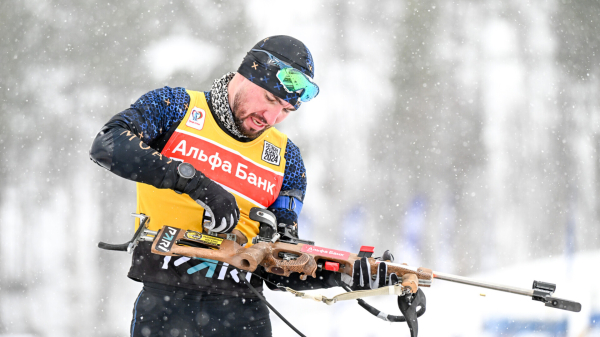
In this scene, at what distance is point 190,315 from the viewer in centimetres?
197

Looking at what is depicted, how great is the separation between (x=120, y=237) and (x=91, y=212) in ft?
1.38

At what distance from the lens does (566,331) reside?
4.84 metres

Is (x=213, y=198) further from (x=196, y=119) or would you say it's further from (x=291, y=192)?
(x=291, y=192)

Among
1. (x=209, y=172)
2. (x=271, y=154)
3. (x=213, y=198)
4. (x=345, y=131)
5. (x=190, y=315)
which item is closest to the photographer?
(x=213, y=198)

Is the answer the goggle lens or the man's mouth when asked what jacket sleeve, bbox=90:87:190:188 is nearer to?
the man's mouth

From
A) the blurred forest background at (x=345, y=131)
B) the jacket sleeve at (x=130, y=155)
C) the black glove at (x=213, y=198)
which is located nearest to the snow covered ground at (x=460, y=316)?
the blurred forest background at (x=345, y=131)

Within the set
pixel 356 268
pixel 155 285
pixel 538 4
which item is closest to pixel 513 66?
pixel 538 4

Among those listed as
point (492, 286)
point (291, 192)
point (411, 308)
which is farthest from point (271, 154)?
point (492, 286)

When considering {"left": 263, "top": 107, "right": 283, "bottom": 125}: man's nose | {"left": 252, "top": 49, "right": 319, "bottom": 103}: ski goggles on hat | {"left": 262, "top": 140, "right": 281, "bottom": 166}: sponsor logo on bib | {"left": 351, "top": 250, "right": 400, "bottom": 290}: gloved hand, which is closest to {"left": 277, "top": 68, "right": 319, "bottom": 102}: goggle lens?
{"left": 252, "top": 49, "right": 319, "bottom": 103}: ski goggles on hat

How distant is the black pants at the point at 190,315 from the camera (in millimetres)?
1939

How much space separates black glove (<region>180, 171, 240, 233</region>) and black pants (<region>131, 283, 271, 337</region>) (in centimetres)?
42

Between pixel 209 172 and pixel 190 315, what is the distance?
635 mm

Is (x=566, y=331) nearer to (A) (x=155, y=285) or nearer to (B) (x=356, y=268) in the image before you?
(B) (x=356, y=268)

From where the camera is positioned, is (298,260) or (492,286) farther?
(298,260)
